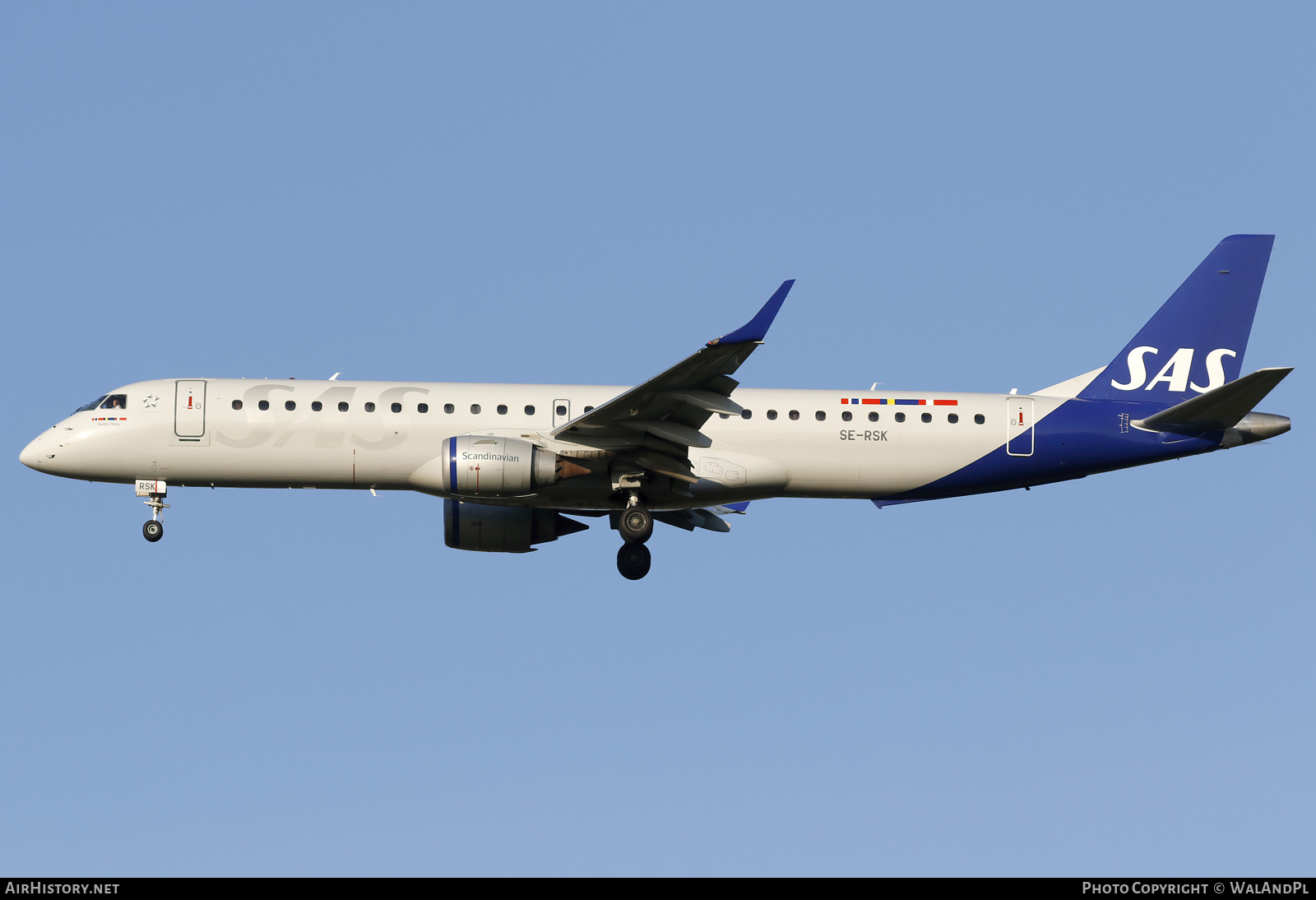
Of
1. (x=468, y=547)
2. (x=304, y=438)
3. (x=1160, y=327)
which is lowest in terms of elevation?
(x=468, y=547)

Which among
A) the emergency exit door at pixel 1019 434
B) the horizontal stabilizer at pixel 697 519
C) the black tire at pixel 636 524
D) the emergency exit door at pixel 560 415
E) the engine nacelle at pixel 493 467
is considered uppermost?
the emergency exit door at pixel 560 415

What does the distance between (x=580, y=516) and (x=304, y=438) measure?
24.3 ft

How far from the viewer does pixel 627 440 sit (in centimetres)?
3222

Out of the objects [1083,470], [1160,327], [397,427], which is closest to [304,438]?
[397,427]

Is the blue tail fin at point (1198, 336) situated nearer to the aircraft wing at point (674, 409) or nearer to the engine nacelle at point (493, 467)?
the aircraft wing at point (674, 409)

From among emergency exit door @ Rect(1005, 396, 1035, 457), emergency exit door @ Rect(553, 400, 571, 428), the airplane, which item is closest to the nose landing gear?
the airplane

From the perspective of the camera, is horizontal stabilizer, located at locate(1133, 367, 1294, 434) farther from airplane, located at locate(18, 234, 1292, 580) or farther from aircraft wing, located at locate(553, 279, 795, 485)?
aircraft wing, located at locate(553, 279, 795, 485)

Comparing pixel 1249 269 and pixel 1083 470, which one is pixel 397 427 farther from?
pixel 1249 269

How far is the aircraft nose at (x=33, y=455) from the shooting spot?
34.3 m

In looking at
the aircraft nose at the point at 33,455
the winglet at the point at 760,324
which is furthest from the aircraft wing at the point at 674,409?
the aircraft nose at the point at 33,455

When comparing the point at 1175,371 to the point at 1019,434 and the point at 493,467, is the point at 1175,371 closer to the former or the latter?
the point at 1019,434

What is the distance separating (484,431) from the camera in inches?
1312

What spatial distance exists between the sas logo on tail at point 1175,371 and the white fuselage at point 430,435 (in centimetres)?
311

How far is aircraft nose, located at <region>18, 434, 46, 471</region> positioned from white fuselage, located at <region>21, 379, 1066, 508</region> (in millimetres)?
38
